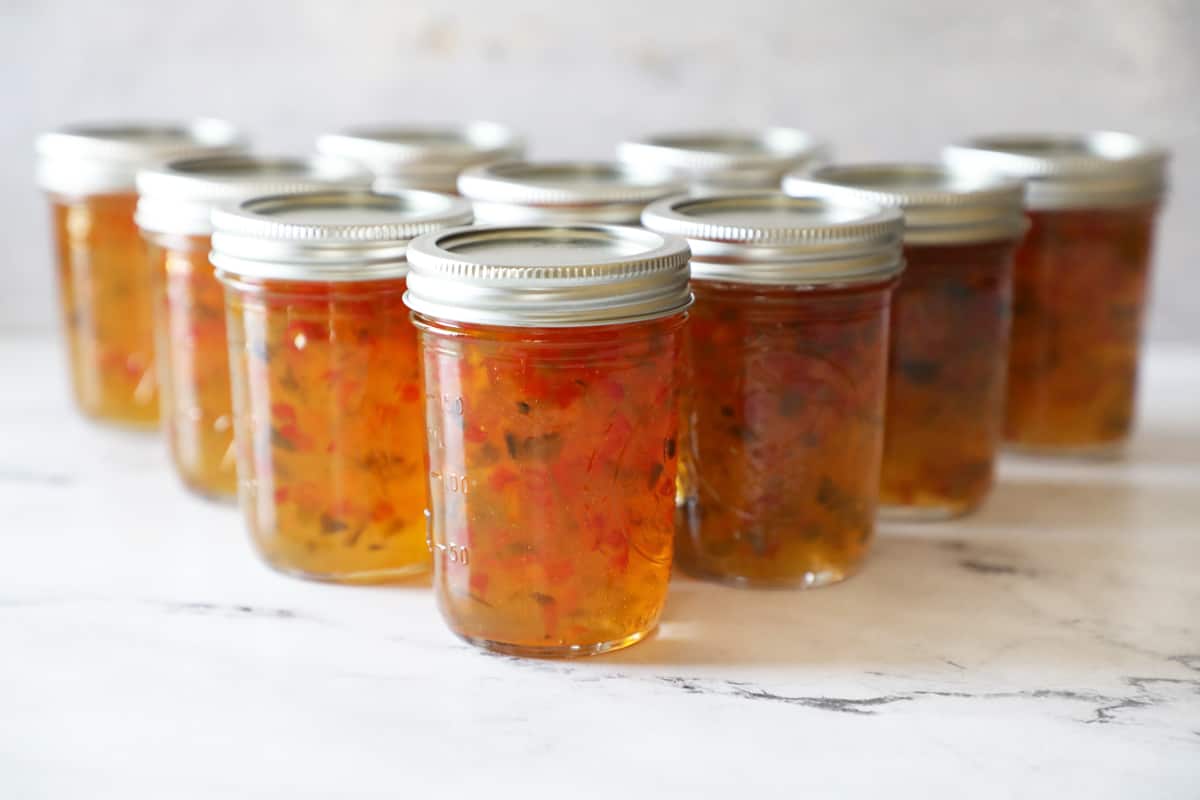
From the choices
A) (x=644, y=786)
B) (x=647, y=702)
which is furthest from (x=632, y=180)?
(x=644, y=786)

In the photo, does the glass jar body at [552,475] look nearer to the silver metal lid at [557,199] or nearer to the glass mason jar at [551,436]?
the glass mason jar at [551,436]

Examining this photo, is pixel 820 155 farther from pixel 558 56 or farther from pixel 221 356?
pixel 221 356

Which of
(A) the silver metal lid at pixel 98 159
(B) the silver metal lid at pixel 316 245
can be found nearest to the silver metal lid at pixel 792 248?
(B) the silver metal lid at pixel 316 245

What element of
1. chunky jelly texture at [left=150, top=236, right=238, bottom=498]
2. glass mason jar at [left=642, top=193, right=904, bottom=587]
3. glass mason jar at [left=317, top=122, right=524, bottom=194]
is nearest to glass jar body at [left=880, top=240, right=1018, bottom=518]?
glass mason jar at [left=642, top=193, right=904, bottom=587]

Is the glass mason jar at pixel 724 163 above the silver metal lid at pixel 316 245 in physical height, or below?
above

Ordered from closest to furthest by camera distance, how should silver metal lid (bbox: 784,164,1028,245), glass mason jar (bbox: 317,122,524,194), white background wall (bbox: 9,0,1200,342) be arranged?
silver metal lid (bbox: 784,164,1028,245) < glass mason jar (bbox: 317,122,524,194) < white background wall (bbox: 9,0,1200,342)

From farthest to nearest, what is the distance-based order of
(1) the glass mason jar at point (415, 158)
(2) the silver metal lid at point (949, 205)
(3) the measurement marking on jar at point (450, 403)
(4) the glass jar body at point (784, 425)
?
(1) the glass mason jar at point (415, 158)
(2) the silver metal lid at point (949, 205)
(4) the glass jar body at point (784, 425)
(3) the measurement marking on jar at point (450, 403)

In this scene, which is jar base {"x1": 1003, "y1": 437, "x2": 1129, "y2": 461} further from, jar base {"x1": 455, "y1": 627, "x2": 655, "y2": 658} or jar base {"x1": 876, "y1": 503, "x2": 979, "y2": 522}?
jar base {"x1": 455, "y1": 627, "x2": 655, "y2": 658}
